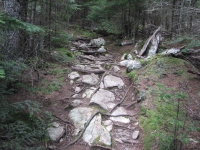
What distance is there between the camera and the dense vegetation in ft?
10.2

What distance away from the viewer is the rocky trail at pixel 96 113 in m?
4.10

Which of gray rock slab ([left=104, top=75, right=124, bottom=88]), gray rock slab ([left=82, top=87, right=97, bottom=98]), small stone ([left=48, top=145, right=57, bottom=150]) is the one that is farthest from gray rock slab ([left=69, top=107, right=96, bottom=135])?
gray rock slab ([left=104, top=75, right=124, bottom=88])

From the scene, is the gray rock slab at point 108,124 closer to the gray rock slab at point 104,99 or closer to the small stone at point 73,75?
the gray rock slab at point 104,99

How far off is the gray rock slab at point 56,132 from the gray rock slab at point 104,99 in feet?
4.65

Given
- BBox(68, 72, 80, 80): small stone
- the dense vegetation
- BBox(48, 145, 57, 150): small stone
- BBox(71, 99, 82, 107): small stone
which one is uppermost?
the dense vegetation

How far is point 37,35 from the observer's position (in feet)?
21.9

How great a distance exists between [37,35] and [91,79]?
117 inches

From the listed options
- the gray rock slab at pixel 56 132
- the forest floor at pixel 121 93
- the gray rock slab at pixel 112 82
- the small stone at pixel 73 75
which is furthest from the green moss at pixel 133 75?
the gray rock slab at pixel 56 132

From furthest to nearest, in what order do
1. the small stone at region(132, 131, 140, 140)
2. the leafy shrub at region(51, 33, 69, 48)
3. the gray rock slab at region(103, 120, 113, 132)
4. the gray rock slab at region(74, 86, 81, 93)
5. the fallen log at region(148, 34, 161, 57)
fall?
1. the fallen log at region(148, 34, 161, 57)
2. the leafy shrub at region(51, 33, 69, 48)
3. the gray rock slab at region(74, 86, 81, 93)
4. the gray rock slab at region(103, 120, 113, 132)
5. the small stone at region(132, 131, 140, 140)

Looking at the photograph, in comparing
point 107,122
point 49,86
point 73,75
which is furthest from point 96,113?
point 73,75

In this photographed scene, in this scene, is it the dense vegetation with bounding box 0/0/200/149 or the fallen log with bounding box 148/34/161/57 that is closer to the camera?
the dense vegetation with bounding box 0/0/200/149

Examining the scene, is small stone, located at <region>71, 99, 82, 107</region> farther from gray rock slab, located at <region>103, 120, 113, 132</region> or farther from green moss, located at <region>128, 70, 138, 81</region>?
green moss, located at <region>128, 70, 138, 81</region>

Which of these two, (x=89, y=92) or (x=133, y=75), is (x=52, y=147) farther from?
(x=133, y=75)

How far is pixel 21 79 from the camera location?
185 inches
